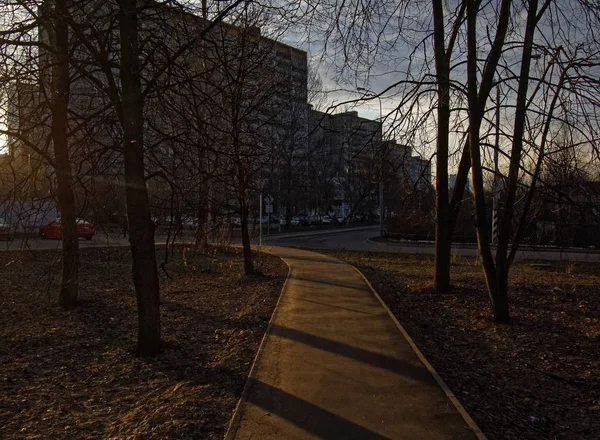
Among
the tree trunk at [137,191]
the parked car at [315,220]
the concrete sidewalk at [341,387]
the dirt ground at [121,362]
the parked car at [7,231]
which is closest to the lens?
the concrete sidewalk at [341,387]

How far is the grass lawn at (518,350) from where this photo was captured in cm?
464

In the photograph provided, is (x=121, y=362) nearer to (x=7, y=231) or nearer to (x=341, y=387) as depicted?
(x=341, y=387)

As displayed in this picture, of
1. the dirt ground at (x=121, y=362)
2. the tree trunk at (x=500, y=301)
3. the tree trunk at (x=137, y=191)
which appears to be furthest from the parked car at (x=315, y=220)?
the tree trunk at (x=137, y=191)

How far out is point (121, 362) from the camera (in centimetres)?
625

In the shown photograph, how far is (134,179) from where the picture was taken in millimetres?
6215

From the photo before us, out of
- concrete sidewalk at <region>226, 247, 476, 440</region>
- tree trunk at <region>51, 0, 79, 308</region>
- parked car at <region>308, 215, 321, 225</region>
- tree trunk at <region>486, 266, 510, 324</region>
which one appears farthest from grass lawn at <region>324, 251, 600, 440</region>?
parked car at <region>308, 215, 321, 225</region>

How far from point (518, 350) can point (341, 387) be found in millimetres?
3184

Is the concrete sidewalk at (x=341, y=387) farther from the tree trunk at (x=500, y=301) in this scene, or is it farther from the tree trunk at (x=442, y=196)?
the tree trunk at (x=442, y=196)

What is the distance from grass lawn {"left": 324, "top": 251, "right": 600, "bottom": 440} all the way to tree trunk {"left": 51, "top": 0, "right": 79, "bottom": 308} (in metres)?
5.67

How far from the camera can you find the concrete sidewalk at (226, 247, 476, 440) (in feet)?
12.9

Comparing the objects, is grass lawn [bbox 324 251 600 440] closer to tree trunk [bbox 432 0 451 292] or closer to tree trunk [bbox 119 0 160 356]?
tree trunk [bbox 432 0 451 292]

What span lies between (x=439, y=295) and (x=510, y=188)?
378 centimetres

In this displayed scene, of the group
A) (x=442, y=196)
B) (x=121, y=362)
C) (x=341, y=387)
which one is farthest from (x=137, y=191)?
(x=442, y=196)

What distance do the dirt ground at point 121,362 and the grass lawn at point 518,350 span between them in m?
2.38
